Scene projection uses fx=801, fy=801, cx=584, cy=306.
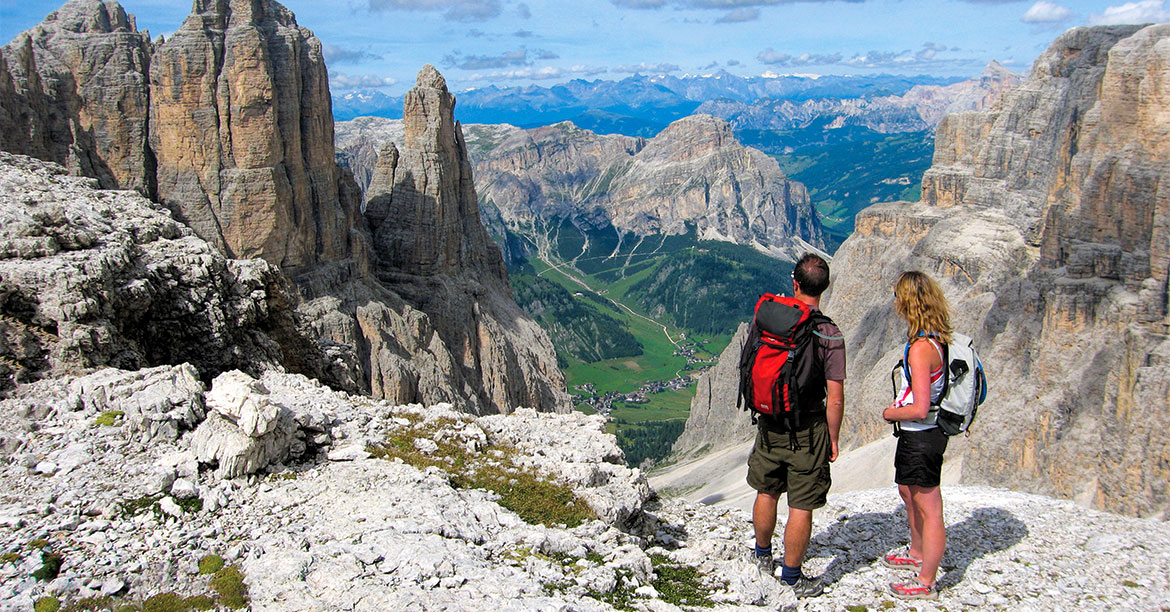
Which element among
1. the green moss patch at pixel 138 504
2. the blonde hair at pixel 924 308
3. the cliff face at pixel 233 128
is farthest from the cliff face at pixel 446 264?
the blonde hair at pixel 924 308

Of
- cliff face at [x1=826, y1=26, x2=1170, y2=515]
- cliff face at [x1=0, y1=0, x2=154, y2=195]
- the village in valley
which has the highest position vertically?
cliff face at [x1=0, y1=0, x2=154, y2=195]

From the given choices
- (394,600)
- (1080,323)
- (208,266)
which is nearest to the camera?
(394,600)

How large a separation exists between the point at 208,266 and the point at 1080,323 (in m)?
66.1

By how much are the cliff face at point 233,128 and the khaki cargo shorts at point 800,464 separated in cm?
4776

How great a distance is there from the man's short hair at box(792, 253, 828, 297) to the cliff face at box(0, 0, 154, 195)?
49484 mm

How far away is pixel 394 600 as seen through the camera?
9.84m

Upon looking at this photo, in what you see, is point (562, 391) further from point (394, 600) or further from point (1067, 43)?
point (1067, 43)

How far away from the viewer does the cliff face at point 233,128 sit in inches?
2057

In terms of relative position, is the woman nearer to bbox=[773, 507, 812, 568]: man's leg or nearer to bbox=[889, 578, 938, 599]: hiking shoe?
bbox=[889, 578, 938, 599]: hiking shoe

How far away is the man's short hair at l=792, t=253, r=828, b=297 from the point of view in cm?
1112

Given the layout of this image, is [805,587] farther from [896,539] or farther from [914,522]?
[896,539]

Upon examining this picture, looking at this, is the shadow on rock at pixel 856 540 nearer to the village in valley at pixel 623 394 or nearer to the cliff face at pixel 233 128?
the cliff face at pixel 233 128

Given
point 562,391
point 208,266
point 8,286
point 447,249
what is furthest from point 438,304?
point 8,286

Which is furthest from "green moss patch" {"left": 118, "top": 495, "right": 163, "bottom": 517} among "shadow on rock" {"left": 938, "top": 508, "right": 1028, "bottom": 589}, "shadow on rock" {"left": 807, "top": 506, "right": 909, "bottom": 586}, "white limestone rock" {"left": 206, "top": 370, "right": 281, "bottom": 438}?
"shadow on rock" {"left": 938, "top": 508, "right": 1028, "bottom": 589}
